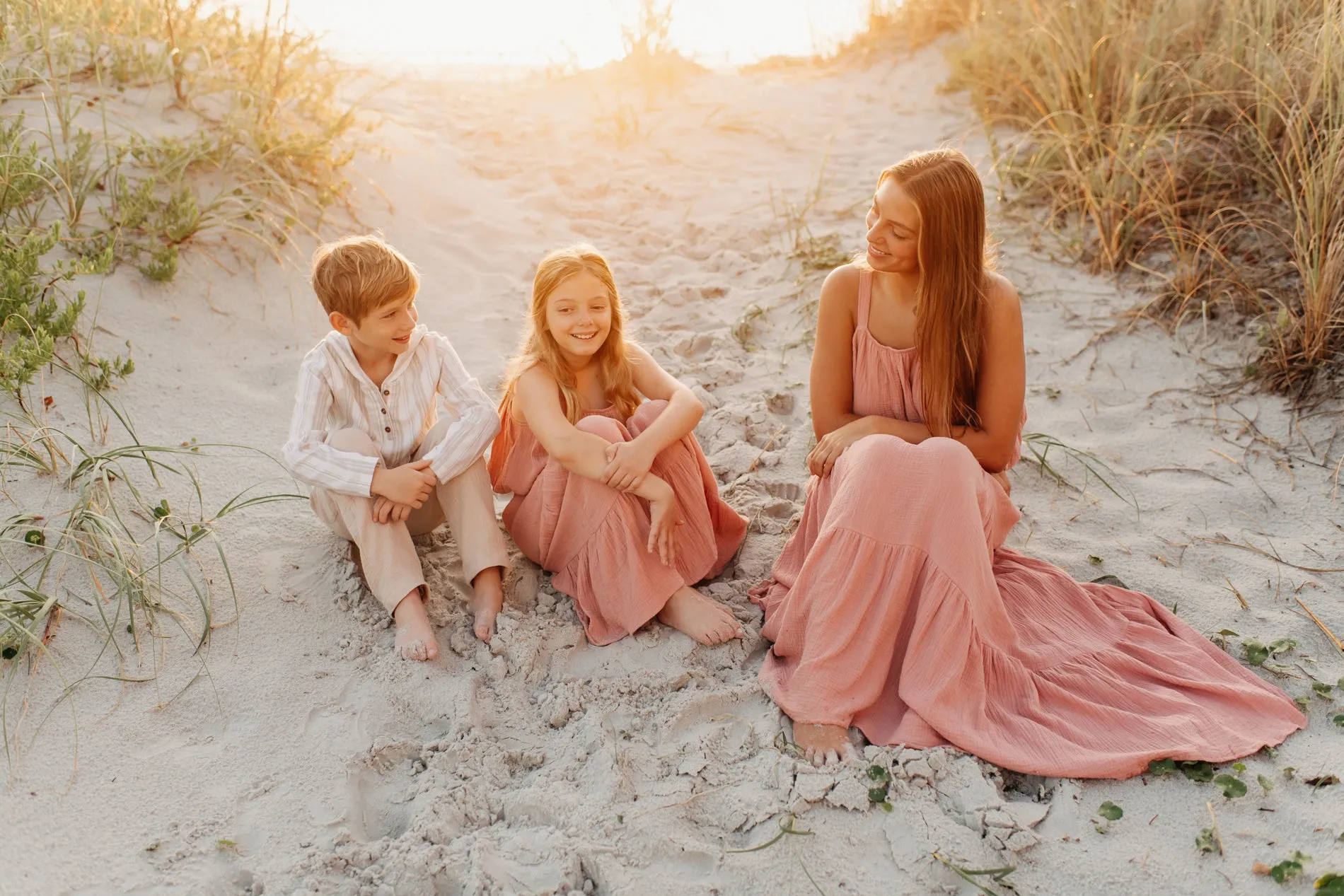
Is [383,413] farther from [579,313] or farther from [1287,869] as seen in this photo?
[1287,869]

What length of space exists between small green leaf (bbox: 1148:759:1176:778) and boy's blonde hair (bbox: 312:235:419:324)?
81.7 inches

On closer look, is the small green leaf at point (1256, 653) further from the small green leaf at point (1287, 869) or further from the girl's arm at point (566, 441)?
the girl's arm at point (566, 441)

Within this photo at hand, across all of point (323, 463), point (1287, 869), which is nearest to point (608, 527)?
point (323, 463)

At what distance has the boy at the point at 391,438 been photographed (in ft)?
8.47

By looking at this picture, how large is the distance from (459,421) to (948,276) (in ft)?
4.35

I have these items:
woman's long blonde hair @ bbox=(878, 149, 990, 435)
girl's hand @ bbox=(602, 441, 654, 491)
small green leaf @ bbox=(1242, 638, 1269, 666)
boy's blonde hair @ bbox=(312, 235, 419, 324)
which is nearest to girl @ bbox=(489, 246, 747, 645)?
girl's hand @ bbox=(602, 441, 654, 491)

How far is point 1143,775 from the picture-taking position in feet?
6.89

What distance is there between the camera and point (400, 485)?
2.60 m

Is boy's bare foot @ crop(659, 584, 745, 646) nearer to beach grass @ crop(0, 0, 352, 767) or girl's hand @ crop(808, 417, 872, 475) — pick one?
girl's hand @ crop(808, 417, 872, 475)

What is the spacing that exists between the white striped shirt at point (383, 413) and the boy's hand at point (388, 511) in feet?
0.22

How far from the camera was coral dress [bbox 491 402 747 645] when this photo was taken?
2.66 meters

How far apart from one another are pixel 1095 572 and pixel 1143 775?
854 millimetres

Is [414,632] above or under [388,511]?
under

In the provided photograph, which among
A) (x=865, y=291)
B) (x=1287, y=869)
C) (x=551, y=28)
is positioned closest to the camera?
(x=1287, y=869)
